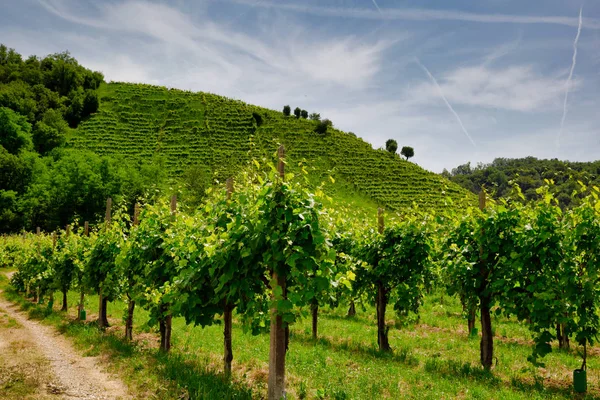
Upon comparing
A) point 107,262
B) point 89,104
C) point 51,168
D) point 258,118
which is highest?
point 89,104

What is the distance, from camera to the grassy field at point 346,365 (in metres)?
7.09

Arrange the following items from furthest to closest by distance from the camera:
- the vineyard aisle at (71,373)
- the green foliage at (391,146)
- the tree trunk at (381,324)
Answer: the green foliage at (391,146), the tree trunk at (381,324), the vineyard aisle at (71,373)

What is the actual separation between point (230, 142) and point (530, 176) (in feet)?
232

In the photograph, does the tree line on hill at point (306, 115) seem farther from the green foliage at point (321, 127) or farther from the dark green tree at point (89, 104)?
the dark green tree at point (89, 104)

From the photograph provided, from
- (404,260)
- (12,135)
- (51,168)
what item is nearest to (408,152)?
(51,168)

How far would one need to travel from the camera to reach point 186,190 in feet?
185

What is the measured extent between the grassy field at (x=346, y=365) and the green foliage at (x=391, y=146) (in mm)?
71137

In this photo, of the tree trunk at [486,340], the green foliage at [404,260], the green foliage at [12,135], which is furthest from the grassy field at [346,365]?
the green foliage at [12,135]

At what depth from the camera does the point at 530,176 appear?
8883 mm

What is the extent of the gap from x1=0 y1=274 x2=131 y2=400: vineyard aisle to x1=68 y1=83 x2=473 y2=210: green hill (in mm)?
49268

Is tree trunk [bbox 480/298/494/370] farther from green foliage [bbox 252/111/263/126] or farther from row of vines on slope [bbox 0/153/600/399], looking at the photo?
green foliage [bbox 252/111/263/126]

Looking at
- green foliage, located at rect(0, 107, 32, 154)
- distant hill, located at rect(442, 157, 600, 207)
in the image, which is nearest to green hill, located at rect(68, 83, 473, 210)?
green foliage, located at rect(0, 107, 32, 154)

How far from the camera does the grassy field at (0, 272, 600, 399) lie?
7086mm

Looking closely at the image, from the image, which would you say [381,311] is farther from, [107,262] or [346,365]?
[107,262]
